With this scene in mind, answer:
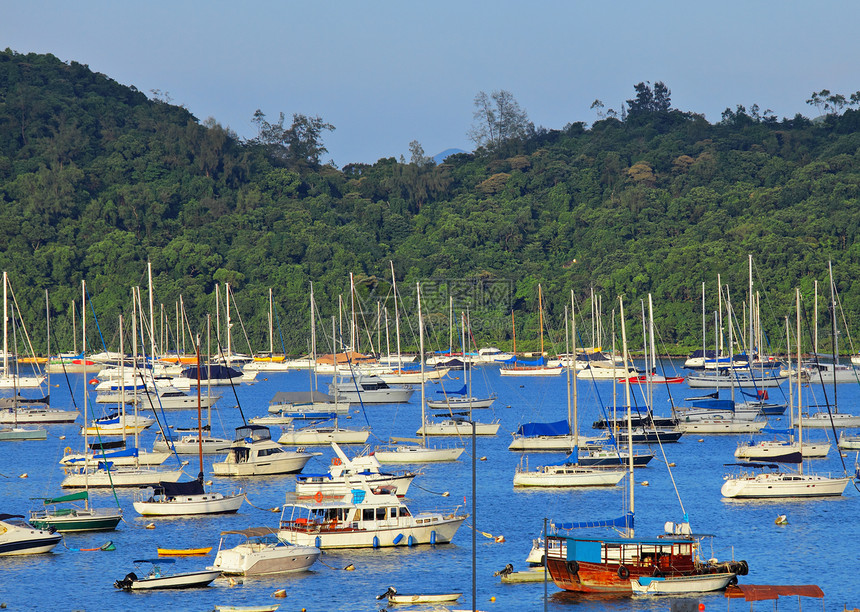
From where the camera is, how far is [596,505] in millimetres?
51375

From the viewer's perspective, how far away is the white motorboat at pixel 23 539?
41812 mm

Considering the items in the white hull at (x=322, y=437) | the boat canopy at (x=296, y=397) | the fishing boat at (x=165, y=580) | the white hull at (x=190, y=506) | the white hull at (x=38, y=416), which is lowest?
the fishing boat at (x=165, y=580)

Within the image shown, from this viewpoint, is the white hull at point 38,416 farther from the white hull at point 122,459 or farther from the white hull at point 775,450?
the white hull at point 775,450

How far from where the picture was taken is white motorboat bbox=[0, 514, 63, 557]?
137ft

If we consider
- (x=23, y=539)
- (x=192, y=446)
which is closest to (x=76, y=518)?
(x=23, y=539)

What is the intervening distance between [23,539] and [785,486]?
3259 cm

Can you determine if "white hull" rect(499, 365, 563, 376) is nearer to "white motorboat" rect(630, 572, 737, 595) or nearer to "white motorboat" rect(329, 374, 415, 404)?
"white motorboat" rect(329, 374, 415, 404)

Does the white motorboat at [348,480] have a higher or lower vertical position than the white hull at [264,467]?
higher

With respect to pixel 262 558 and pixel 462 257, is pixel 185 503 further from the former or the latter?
pixel 462 257

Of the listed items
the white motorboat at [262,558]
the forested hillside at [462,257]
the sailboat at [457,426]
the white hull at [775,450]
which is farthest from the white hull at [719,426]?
the forested hillside at [462,257]

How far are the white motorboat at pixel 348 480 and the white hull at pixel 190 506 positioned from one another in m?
3.81

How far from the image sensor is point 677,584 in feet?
119

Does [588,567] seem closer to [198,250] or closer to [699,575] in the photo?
[699,575]

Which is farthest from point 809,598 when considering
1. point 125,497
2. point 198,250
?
point 198,250
